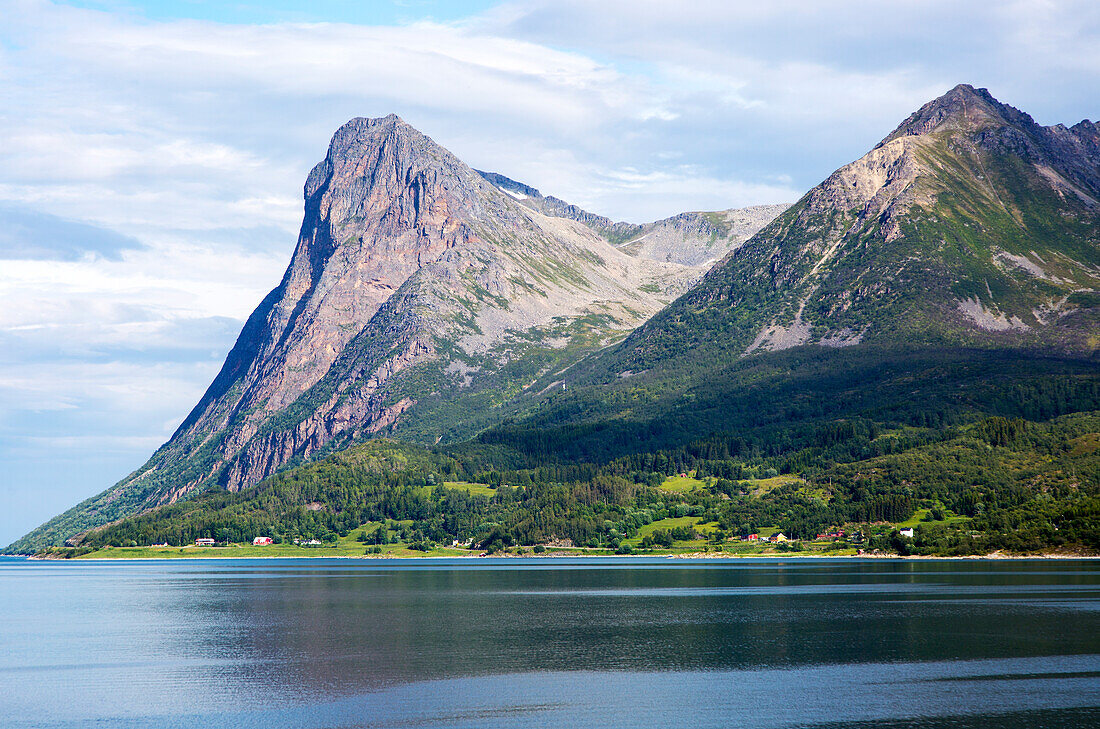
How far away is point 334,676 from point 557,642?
2660 cm

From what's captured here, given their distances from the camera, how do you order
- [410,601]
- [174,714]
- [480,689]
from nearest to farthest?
[174,714] → [480,689] → [410,601]

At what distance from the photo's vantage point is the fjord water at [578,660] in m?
74.1

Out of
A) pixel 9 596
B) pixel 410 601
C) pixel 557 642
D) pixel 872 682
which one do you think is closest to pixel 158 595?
pixel 9 596

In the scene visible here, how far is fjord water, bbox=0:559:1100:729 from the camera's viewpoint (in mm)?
74062

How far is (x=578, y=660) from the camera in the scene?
9619 centimetres

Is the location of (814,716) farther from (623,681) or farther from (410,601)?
(410,601)

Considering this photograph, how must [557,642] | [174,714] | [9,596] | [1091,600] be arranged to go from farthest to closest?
1. [9,596]
2. [1091,600]
3. [557,642]
4. [174,714]

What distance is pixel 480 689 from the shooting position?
82.6 meters

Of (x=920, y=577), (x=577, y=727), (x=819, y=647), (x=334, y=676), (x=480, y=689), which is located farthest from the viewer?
(x=920, y=577)

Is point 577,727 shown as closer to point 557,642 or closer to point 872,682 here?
point 872,682

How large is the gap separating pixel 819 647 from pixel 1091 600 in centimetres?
4798

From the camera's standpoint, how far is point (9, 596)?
195500mm

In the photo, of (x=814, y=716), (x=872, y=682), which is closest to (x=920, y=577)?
(x=872, y=682)

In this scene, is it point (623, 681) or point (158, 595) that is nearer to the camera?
point (623, 681)
